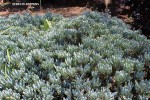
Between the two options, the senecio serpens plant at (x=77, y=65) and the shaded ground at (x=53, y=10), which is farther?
the shaded ground at (x=53, y=10)

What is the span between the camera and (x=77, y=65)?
9.39 ft

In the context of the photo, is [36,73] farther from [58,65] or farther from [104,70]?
[104,70]

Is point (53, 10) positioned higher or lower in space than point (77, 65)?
lower

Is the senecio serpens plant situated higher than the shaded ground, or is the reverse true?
the senecio serpens plant

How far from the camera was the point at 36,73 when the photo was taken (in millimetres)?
2895

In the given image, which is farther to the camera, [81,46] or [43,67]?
[81,46]

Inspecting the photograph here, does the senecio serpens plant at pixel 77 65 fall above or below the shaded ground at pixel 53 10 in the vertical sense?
above

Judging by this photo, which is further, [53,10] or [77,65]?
[53,10]

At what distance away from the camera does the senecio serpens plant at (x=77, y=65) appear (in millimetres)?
2592

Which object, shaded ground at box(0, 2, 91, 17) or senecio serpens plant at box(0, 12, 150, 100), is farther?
shaded ground at box(0, 2, 91, 17)

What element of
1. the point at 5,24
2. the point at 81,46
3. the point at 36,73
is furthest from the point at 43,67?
the point at 5,24

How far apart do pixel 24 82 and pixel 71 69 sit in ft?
1.33

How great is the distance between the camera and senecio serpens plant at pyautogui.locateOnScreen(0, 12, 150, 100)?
2.59m

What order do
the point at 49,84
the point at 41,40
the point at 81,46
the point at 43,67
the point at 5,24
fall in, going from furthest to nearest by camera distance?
1. the point at 5,24
2. the point at 41,40
3. the point at 81,46
4. the point at 43,67
5. the point at 49,84
